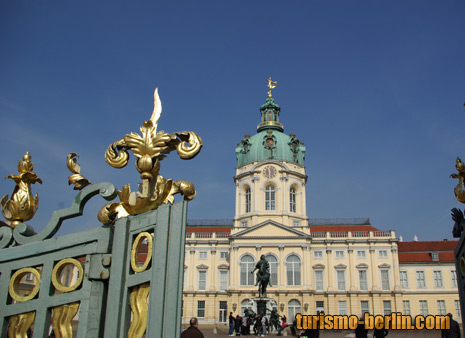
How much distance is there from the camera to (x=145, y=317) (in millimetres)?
3307

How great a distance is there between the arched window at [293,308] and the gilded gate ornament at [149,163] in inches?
1751

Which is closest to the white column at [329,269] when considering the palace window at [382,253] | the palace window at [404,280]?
the palace window at [382,253]

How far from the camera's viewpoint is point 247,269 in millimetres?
47531

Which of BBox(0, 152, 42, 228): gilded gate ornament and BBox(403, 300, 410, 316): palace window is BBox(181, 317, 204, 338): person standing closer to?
BBox(0, 152, 42, 228): gilded gate ornament

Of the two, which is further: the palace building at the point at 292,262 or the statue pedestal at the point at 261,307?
the palace building at the point at 292,262

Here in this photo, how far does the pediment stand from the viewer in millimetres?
47750

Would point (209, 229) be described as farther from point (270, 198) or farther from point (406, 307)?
point (406, 307)

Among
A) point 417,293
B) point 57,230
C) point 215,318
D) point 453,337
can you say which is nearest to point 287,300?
point 215,318

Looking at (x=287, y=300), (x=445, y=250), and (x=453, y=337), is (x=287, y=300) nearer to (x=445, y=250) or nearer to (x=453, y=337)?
(x=445, y=250)

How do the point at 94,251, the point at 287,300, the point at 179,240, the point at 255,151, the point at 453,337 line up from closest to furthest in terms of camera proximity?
the point at 179,240 → the point at 94,251 → the point at 453,337 → the point at 287,300 → the point at 255,151

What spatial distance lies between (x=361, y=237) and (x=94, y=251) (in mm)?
49167

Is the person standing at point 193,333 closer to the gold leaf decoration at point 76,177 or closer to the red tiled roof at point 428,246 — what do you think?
the gold leaf decoration at point 76,177

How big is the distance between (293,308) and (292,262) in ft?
15.3

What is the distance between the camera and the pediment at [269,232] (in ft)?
157
